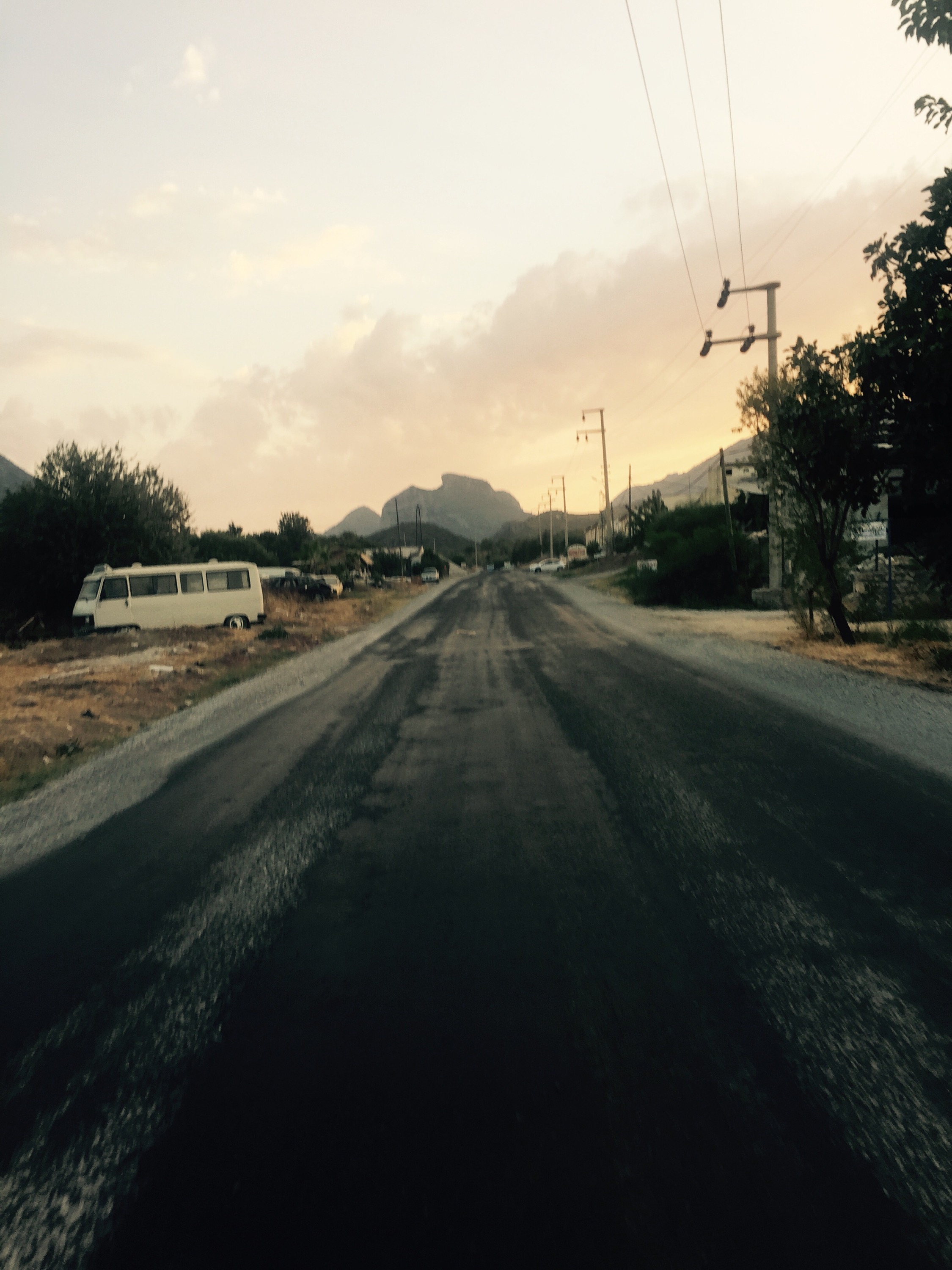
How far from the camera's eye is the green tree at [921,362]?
360 inches

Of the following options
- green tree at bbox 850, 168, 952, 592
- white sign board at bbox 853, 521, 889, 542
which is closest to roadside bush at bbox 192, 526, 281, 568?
white sign board at bbox 853, 521, 889, 542

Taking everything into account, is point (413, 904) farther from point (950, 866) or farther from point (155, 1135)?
point (950, 866)

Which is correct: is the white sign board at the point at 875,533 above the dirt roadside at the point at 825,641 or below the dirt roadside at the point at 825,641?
above

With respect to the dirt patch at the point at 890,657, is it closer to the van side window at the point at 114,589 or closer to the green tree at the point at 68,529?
the van side window at the point at 114,589

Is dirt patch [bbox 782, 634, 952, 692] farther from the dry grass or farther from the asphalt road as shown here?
the asphalt road

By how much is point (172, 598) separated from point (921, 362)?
20.2 meters

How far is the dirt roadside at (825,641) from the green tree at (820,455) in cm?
65

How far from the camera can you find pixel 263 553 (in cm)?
7381

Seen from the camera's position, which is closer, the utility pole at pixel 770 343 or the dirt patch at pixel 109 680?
the dirt patch at pixel 109 680

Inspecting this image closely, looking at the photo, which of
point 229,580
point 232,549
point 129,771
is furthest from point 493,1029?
point 232,549

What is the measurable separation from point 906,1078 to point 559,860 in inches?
86.6

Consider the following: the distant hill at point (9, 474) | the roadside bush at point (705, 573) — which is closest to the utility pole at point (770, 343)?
the roadside bush at point (705, 573)

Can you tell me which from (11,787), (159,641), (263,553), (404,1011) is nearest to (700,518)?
(159,641)

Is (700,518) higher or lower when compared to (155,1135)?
higher
